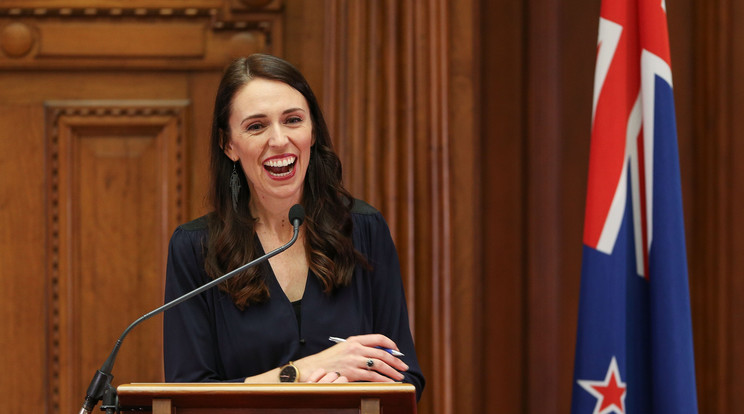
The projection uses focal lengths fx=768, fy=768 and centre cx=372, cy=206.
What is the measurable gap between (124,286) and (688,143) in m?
1.94

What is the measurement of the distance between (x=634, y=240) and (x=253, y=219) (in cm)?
102

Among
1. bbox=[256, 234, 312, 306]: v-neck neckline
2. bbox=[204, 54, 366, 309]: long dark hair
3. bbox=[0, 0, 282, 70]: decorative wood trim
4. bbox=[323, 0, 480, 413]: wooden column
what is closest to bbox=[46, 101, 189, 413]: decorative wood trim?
bbox=[0, 0, 282, 70]: decorative wood trim

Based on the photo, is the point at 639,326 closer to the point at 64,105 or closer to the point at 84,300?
the point at 84,300

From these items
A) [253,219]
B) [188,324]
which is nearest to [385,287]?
[253,219]

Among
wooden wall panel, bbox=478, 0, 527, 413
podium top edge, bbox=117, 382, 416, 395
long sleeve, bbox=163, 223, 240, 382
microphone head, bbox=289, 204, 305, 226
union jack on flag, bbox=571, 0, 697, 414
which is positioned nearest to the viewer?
podium top edge, bbox=117, 382, 416, 395

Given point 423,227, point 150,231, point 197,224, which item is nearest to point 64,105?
point 150,231

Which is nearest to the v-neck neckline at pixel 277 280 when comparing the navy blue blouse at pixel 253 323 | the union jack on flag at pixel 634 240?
the navy blue blouse at pixel 253 323

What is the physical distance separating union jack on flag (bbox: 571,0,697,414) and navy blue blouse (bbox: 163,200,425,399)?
1.82 feet

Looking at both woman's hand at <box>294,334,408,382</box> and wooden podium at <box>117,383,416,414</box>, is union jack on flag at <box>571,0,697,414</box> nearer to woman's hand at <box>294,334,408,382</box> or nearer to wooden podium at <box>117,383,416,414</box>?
woman's hand at <box>294,334,408,382</box>

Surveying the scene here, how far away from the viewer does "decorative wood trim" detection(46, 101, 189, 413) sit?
8.50 feet

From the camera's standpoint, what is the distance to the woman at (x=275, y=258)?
1732mm

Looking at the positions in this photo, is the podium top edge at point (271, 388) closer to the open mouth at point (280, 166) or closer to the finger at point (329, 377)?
the finger at point (329, 377)

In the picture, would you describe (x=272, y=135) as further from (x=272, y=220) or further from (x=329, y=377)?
(x=329, y=377)

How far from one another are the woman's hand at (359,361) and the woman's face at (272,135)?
40 cm
